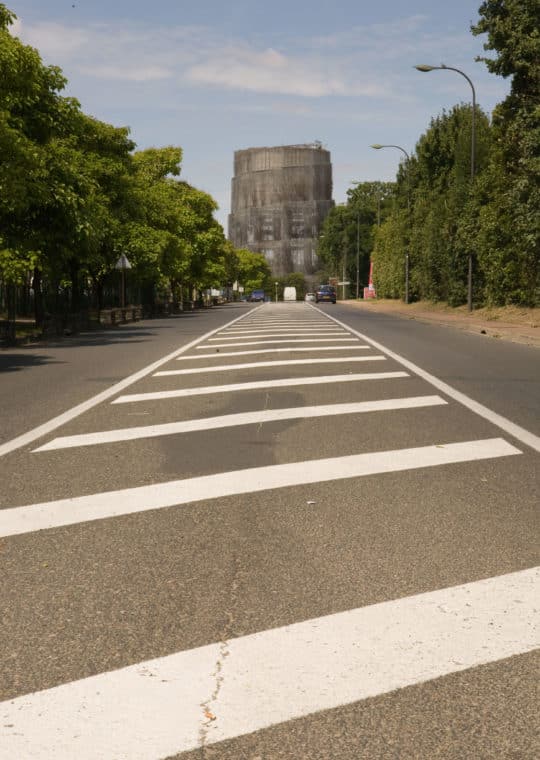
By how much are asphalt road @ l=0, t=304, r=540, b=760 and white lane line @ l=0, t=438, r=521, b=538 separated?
1.1 inches

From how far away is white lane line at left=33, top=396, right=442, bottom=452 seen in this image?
868 centimetres

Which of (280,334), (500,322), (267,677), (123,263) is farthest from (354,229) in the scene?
(267,677)

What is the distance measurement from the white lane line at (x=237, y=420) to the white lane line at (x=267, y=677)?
15.7 ft

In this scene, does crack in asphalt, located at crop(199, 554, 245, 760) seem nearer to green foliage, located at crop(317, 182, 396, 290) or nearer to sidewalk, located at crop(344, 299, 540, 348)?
sidewalk, located at crop(344, 299, 540, 348)

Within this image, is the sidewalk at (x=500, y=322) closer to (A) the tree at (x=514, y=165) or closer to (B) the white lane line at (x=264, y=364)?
(A) the tree at (x=514, y=165)

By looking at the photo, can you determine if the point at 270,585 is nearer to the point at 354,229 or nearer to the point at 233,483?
the point at 233,483

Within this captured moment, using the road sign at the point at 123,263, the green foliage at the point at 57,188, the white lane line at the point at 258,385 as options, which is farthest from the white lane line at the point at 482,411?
the road sign at the point at 123,263

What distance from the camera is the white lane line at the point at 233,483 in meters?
5.81

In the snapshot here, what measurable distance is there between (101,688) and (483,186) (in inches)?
1521

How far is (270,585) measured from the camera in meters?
4.47

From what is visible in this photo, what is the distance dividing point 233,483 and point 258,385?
6.35 meters

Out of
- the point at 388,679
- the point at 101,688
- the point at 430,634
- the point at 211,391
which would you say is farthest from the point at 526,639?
the point at 211,391

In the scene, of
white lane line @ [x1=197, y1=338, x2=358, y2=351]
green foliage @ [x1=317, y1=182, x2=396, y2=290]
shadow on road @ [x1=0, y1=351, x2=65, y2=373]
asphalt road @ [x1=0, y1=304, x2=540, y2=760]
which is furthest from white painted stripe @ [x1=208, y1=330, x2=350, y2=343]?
green foliage @ [x1=317, y1=182, x2=396, y2=290]

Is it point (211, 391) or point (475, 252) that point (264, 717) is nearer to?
point (211, 391)
